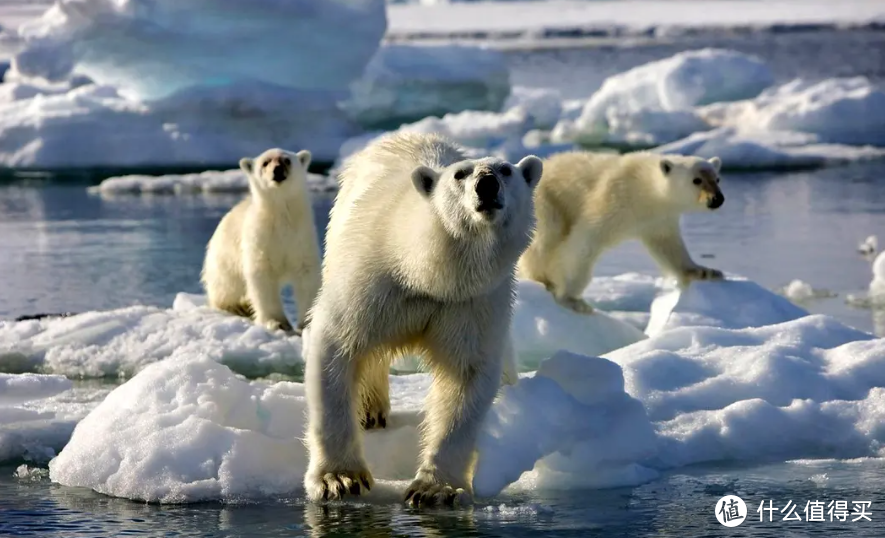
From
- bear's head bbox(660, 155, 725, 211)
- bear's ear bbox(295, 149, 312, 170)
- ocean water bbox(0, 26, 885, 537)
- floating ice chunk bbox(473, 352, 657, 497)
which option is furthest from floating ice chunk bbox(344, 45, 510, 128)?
floating ice chunk bbox(473, 352, 657, 497)

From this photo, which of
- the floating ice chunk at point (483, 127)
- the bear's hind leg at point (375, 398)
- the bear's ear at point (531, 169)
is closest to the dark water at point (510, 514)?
the bear's hind leg at point (375, 398)

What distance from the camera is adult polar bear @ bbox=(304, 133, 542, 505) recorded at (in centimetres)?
368

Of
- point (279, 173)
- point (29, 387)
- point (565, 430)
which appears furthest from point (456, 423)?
point (279, 173)

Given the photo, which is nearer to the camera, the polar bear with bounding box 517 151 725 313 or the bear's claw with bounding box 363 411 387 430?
the bear's claw with bounding box 363 411 387 430

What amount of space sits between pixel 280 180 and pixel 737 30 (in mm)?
67377

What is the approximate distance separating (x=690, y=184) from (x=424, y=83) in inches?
596

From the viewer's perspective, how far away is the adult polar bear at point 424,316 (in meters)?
3.68

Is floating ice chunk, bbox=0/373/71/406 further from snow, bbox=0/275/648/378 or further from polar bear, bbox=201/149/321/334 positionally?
polar bear, bbox=201/149/321/334

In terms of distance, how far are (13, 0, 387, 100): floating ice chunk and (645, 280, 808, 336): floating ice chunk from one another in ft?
40.1

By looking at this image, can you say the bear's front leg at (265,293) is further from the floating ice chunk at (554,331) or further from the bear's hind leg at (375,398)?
the bear's hind leg at (375,398)

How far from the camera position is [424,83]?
22141mm

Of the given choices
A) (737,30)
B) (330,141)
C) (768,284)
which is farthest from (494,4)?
(768,284)

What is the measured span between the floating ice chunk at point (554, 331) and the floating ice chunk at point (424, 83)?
48.7ft

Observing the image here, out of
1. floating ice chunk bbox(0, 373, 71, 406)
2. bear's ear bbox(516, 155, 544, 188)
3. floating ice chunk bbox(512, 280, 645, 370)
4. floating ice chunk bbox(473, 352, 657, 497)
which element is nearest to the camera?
bear's ear bbox(516, 155, 544, 188)
